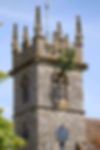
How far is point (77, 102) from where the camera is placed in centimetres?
Result: 4688

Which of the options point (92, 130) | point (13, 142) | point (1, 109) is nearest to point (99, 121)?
point (92, 130)

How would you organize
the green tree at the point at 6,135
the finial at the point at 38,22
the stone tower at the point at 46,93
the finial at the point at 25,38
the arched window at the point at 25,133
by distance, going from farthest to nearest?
the finial at the point at 25,38
the finial at the point at 38,22
the arched window at the point at 25,133
the stone tower at the point at 46,93
the green tree at the point at 6,135

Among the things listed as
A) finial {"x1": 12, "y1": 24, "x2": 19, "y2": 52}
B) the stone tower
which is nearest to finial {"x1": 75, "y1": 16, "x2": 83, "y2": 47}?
the stone tower

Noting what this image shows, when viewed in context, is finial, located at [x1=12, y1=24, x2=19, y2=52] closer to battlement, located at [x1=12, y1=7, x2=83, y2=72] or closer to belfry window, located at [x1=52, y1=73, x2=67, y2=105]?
battlement, located at [x1=12, y1=7, x2=83, y2=72]

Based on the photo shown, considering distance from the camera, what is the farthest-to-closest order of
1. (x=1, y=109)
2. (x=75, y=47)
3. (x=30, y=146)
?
1. (x=75, y=47)
2. (x=30, y=146)
3. (x=1, y=109)

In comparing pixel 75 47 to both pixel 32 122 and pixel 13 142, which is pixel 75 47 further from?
pixel 13 142

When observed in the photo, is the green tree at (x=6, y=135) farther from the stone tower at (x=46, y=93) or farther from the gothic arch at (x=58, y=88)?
the gothic arch at (x=58, y=88)

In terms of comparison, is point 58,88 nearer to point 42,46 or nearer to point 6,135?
point 42,46

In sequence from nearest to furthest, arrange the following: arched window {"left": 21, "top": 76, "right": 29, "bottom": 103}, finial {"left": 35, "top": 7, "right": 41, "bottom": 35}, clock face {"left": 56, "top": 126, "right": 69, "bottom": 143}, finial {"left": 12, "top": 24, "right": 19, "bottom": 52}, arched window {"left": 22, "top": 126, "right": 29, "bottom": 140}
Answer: clock face {"left": 56, "top": 126, "right": 69, "bottom": 143}, arched window {"left": 22, "top": 126, "right": 29, "bottom": 140}, finial {"left": 35, "top": 7, "right": 41, "bottom": 35}, arched window {"left": 21, "top": 76, "right": 29, "bottom": 103}, finial {"left": 12, "top": 24, "right": 19, "bottom": 52}

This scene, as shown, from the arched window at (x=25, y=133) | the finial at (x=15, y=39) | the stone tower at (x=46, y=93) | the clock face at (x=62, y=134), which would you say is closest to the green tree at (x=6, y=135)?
the stone tower at (x=46, y=93)

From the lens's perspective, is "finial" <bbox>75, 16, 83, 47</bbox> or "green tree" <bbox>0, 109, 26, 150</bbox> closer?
"green tree" <bbox>0, 109, 26, 150</bbox>

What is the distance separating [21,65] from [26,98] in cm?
248

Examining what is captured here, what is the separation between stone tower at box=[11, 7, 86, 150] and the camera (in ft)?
148

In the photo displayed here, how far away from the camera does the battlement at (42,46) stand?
45.8m
